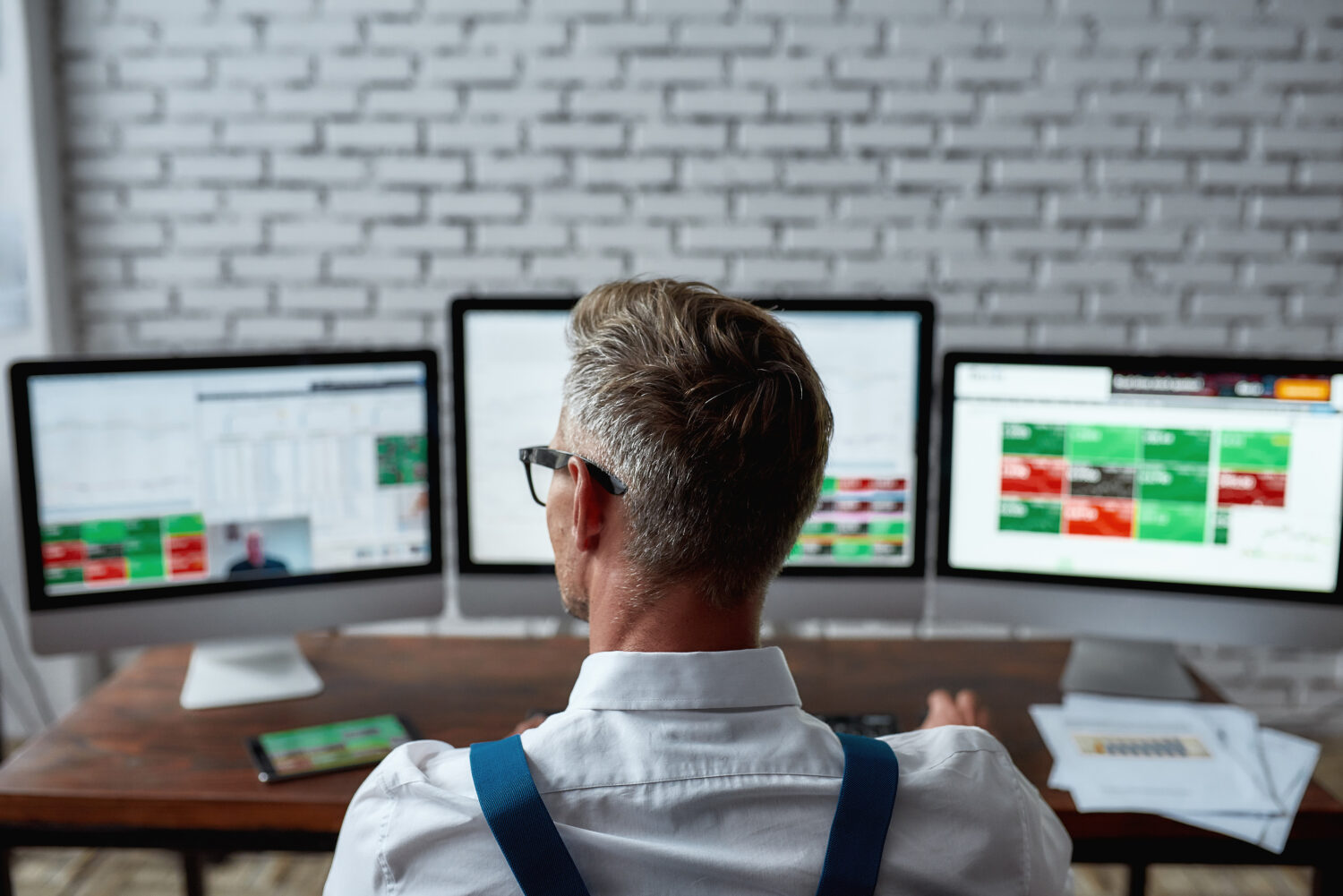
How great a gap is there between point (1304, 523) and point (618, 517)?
1.17m

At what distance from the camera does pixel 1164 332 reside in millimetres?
2957

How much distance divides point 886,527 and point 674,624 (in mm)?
859

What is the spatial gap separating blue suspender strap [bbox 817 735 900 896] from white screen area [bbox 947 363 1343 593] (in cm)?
87

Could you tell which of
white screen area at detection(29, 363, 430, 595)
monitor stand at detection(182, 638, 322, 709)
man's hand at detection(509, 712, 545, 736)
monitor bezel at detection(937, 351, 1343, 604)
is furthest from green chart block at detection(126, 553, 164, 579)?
monitor bezel at detection(937, 351, 1343, 604)

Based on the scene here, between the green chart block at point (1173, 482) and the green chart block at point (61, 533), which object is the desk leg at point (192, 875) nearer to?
the green chart block at point (61, 533)

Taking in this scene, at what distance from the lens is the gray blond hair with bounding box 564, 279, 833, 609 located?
85 centimetres

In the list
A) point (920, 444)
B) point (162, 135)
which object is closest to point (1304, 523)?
point (920, 444)

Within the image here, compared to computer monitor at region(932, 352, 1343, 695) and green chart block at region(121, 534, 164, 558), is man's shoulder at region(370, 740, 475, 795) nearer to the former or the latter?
green chart block at region(121, 534, 164, 558)

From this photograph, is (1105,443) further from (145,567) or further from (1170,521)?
(145,567)

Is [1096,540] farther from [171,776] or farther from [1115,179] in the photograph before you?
[1115,179]

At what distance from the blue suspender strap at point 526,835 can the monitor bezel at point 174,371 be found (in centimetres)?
94

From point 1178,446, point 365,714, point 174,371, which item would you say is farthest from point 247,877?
point 1178,446

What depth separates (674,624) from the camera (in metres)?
0.91

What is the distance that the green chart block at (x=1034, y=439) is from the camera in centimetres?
161
